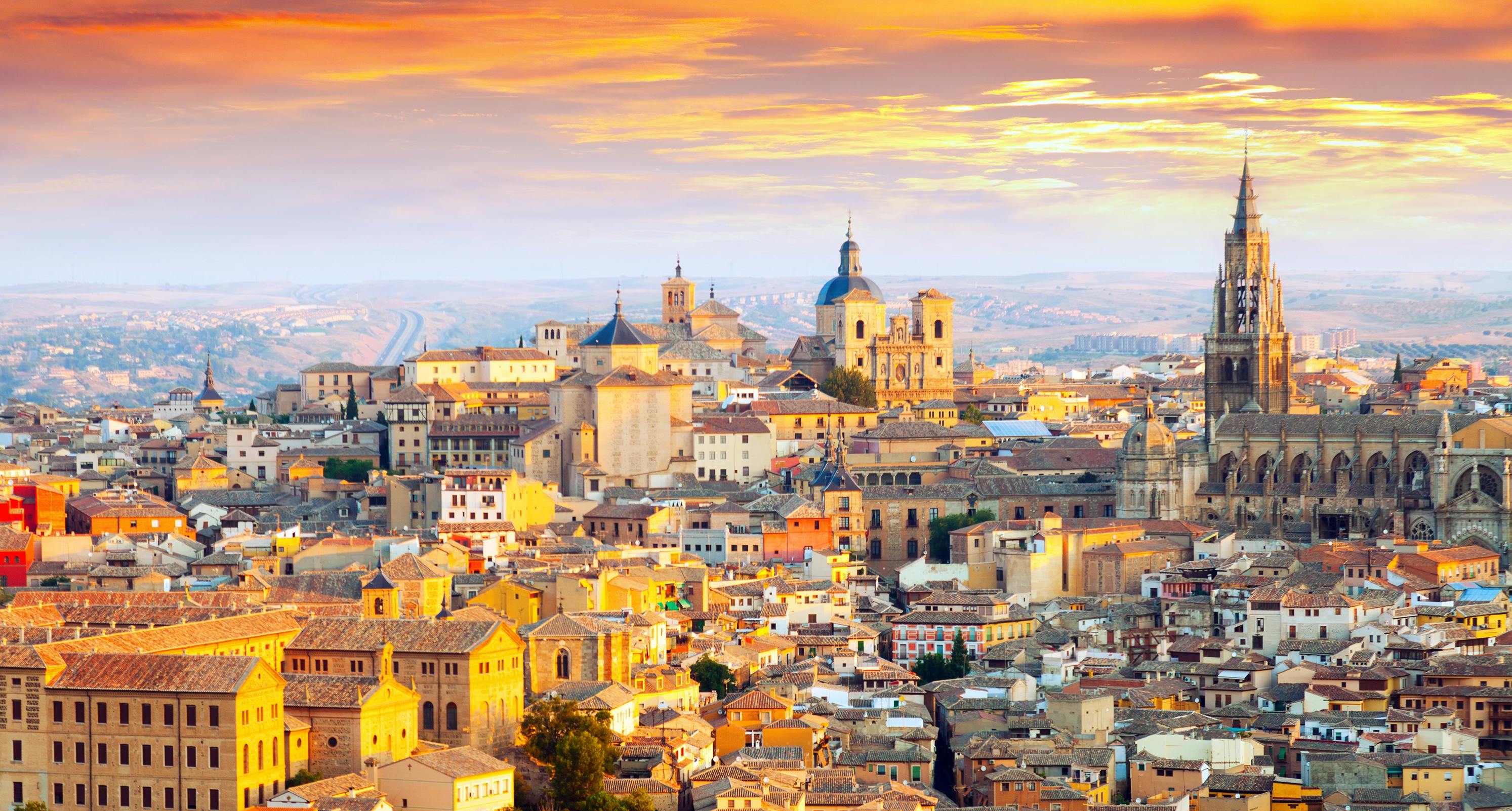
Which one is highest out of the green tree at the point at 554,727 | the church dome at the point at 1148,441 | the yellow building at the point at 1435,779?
the church dome at the point at 1148,441

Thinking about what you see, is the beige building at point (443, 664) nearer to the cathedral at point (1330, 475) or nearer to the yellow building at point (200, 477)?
the cathedral at point (1330, 475)

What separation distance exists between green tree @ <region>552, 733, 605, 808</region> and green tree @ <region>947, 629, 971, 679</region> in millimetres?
17177

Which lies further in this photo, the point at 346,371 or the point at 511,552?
the point at 346,371

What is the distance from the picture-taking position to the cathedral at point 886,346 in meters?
112

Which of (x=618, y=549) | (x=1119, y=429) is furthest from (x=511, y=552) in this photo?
(x=1119, y=429)

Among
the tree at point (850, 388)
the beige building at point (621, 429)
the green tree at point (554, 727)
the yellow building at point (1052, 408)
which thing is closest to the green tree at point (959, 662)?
the green tree at point (554, 727)

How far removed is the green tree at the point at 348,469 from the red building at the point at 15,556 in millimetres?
18093

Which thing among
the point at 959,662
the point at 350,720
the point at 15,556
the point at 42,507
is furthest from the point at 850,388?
the point at 350,720

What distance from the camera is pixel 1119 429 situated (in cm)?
9931

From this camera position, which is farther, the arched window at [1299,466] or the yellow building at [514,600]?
the arched window at [1299,466]

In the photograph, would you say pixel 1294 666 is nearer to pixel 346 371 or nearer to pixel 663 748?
pixel 663 748

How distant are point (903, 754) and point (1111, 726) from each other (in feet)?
17.5

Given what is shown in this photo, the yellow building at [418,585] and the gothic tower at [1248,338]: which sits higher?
the gothic tower at [1248,338]

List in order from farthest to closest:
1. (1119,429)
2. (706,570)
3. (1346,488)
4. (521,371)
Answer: (521,371) < (1119,429) < (1346,488) < (706,570)
